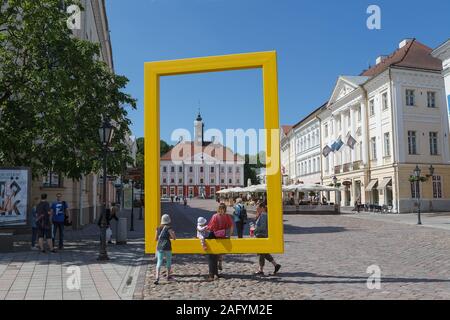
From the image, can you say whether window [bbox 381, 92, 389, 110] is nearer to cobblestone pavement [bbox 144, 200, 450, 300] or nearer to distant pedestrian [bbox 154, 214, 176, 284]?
cobblestone pavement [bbox 144, 200, 450, 300]

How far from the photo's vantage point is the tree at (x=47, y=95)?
48.6ft

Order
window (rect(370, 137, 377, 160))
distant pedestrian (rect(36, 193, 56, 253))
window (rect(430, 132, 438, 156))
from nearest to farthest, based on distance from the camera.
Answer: distant pedestrian (rect(36, 193, 56, 253)) < window (rect(430, 132, 438, 156)) < window (rect(370, 137, 377, 160))

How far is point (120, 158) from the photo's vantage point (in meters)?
17.0

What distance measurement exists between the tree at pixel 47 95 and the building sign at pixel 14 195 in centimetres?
80

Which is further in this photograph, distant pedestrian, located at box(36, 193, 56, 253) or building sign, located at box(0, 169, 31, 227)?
building sign, located at box(0, 169, 31, 227)

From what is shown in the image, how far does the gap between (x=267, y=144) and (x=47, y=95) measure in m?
8.44

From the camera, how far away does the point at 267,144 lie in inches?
369

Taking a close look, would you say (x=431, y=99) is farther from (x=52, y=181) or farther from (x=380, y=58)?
(x=52, y=181)

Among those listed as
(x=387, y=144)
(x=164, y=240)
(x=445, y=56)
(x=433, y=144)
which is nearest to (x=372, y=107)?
(x=387, y=144)

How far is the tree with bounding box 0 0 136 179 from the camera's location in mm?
14812

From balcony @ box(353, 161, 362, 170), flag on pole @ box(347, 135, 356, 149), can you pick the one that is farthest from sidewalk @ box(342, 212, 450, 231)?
flag on pole @ box(347, 135, 356, 149)

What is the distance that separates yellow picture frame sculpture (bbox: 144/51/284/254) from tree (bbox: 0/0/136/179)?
5.56 m
